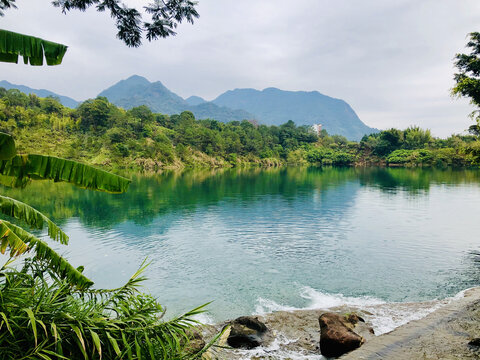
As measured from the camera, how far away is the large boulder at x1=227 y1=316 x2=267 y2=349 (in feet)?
23.4

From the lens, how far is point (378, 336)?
7.00m

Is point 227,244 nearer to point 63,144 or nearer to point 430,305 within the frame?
point 430,305

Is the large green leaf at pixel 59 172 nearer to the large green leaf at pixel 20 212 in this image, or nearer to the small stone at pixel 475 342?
A: the large green leaf at pixel 20 212

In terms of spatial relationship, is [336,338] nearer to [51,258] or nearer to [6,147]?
[51,258]

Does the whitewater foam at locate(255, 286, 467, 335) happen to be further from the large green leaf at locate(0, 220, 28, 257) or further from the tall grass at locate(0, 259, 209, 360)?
the large green leaf at locate(0, 220, 28, 257)

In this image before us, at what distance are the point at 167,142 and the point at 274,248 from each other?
7560cm

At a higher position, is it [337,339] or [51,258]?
[51,258]

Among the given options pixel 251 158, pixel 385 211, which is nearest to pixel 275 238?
pixel 385 211

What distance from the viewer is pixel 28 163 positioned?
348 cm

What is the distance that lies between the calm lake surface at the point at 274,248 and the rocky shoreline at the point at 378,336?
134 cm

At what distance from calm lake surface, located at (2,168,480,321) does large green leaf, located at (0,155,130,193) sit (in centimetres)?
679

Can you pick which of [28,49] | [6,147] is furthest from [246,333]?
[28,49]

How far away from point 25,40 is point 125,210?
2266 centimetres

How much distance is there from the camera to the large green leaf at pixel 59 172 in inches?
134
